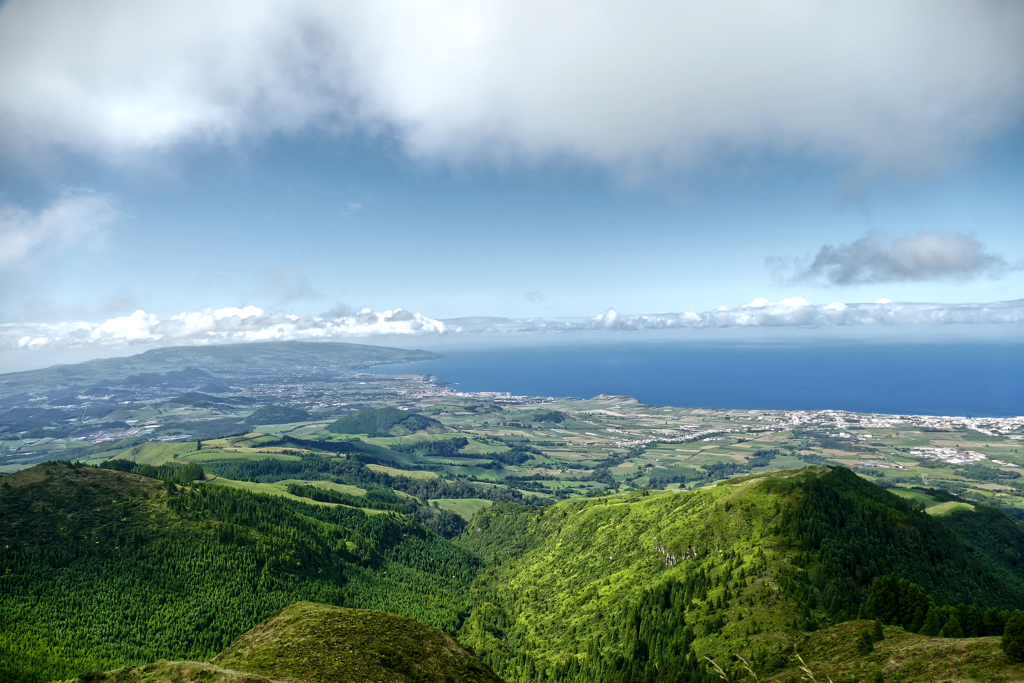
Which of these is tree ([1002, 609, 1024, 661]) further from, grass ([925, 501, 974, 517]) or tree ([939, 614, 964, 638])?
grass ([925, 501, 974, 517])

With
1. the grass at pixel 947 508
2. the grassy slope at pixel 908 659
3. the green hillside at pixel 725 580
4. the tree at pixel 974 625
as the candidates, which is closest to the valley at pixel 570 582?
the tree at pixel 974 625

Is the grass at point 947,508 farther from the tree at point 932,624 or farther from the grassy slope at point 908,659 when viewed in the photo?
the grassy slope at point 908,659

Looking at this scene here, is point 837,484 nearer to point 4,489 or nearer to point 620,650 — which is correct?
point 620,650

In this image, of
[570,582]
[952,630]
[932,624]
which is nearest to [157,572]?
[570,582]

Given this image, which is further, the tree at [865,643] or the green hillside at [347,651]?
the green hillside at [347,651]

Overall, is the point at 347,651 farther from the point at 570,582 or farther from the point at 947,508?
the point at 947,508

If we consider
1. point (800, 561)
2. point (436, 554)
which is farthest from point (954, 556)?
point (436, 554)
